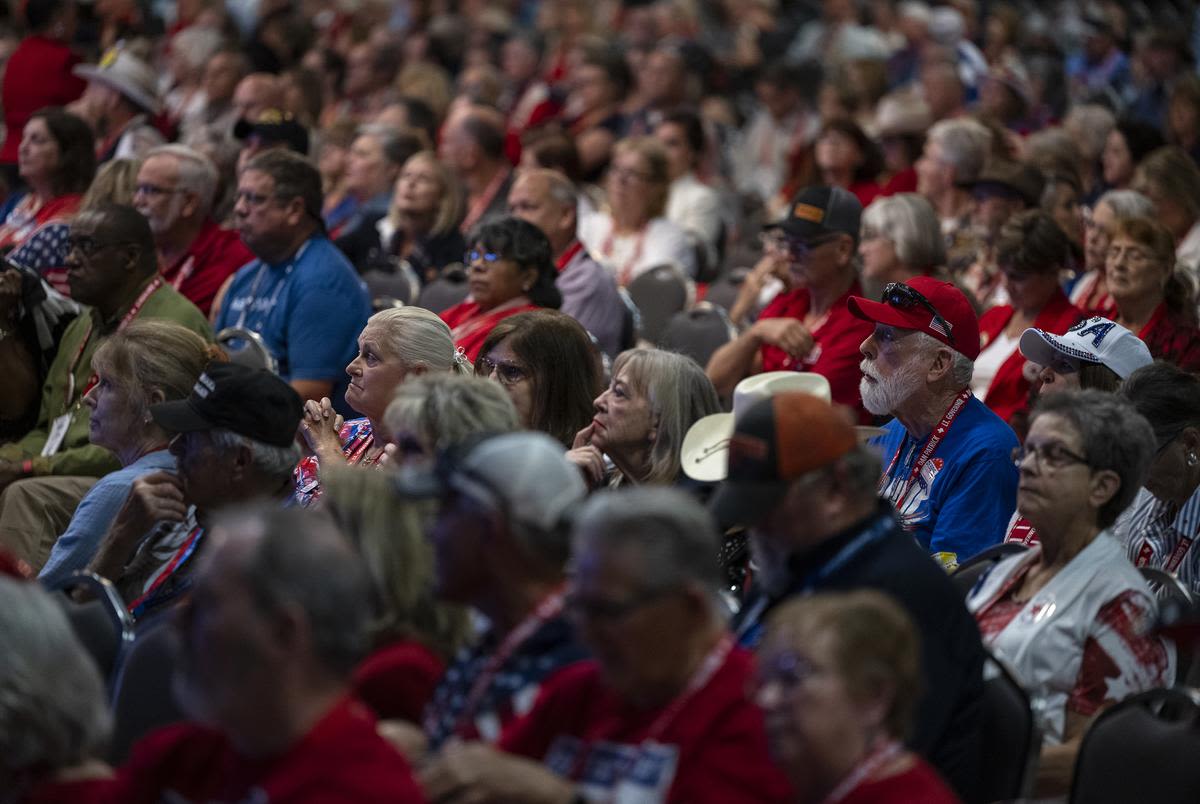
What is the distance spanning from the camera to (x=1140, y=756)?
116 inches

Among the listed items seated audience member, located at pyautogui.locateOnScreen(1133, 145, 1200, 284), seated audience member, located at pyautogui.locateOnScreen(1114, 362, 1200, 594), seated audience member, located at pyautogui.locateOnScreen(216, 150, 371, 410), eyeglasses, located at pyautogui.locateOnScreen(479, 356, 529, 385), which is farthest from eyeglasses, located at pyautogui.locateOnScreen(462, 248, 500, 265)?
seated audience member, located at pyautogui.locateOnScreen(1133, 145, 1200, 284)

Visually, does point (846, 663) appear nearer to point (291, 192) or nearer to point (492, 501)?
point (492, 501)

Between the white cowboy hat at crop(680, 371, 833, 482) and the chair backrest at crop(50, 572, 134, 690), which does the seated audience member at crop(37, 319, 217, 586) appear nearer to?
the chair backrest at crop(50, 572, 134, 690)

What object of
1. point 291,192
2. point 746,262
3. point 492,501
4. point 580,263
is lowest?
point 746,262

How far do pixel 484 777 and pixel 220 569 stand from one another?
492 mm

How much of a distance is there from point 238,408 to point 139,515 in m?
0.36

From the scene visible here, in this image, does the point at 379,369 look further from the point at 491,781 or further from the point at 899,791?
the point at 899,791

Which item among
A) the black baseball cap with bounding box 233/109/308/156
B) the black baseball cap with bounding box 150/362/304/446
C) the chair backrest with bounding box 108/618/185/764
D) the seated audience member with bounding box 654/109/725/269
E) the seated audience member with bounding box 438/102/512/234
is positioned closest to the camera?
the chair backrest with bounding box 108/618/185/764

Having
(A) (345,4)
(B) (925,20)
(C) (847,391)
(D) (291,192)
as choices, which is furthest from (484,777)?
(A) (345,4)

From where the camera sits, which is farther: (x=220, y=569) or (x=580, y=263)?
(x=580, y=263)

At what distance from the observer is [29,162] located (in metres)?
7.56

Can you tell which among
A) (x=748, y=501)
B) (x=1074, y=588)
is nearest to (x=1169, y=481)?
(x=1074, y=588)

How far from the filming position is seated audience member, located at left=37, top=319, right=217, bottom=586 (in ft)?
13.7

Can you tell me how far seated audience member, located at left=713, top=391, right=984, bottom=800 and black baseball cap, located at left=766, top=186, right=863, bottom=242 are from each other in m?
3.13
